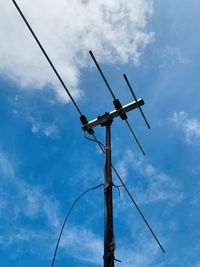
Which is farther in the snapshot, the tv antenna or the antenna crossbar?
the antenna crossbar

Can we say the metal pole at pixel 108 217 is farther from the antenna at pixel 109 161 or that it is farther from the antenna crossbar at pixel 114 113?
the antenna crossbar at pixel 114 113

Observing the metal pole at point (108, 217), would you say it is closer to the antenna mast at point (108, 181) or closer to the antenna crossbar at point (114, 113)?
the antenna mast at point (108, 181)

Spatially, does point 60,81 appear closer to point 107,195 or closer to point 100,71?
point 100,71

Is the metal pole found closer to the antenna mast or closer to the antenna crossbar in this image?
the antenna mast

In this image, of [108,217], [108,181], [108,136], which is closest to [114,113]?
[108,136]

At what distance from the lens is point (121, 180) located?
7.43 metres

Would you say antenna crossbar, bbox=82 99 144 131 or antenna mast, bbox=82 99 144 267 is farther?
antenna crossbar, bbox=82 99 144 131

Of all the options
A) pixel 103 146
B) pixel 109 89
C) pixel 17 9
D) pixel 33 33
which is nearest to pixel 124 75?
pixel 109 89

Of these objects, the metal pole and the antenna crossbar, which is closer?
the metal pole

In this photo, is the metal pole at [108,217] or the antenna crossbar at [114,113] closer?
the metal pole at [108,217]

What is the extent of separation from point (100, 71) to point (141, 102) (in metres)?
1.14

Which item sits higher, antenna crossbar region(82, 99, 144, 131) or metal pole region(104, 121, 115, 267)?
antenna crossbar region(82, 99, 144, 131)

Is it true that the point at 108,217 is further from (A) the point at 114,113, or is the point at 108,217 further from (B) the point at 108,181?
(A) the point at 114,113

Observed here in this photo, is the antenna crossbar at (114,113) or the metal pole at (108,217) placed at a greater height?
the antenna crossbar at (114,113)
